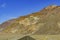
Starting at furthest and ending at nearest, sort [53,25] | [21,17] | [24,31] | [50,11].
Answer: [21,17] → [50,11] → [24,31] → [53,25]

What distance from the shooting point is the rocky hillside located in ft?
204

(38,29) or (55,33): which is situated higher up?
(38,29)

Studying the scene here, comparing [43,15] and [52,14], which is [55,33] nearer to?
[52,14]

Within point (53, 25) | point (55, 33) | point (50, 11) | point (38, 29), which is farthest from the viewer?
point (50, 11)

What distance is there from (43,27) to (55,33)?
698cm

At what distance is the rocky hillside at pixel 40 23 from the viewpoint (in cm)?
6228

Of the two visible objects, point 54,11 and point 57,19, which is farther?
point 54,11

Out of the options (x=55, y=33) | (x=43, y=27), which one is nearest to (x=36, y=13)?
(x=43, y=27)

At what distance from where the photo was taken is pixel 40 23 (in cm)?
7006

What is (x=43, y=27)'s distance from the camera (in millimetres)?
64562

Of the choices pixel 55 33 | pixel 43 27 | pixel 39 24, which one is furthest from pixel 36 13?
pixel 55 33

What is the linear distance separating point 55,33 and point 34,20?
19.4 metres

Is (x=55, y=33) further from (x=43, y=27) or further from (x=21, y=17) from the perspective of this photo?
(x=21, y=17)

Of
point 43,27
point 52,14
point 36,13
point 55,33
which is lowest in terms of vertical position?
point 55,33
